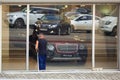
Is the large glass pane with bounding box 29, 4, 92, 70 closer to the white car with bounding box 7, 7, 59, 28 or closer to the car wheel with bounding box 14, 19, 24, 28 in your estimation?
the white car with bounding box 7, 7, 59, 28

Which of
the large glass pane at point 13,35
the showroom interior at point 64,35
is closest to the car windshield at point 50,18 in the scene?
the showroom interior at point 64,35

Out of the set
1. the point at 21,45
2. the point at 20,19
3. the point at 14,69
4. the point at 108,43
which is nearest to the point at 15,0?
the point at 20,19

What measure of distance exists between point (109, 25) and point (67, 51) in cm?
199

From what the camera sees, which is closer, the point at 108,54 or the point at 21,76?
the point at 21,76

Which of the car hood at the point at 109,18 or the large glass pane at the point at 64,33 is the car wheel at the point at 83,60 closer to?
the large glass pane at the point at 64,33

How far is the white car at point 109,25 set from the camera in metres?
15.4

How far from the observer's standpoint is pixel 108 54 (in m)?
15.7

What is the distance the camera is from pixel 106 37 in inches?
610

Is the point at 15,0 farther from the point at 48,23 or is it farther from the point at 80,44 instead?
the point at 80,44

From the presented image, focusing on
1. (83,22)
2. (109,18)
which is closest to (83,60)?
(83,22)

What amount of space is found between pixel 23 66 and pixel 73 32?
242cm

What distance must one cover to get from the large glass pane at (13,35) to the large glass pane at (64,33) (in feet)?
1.08

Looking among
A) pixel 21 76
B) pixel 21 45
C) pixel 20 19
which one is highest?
pixel 20 19

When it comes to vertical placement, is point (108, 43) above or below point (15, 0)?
below
